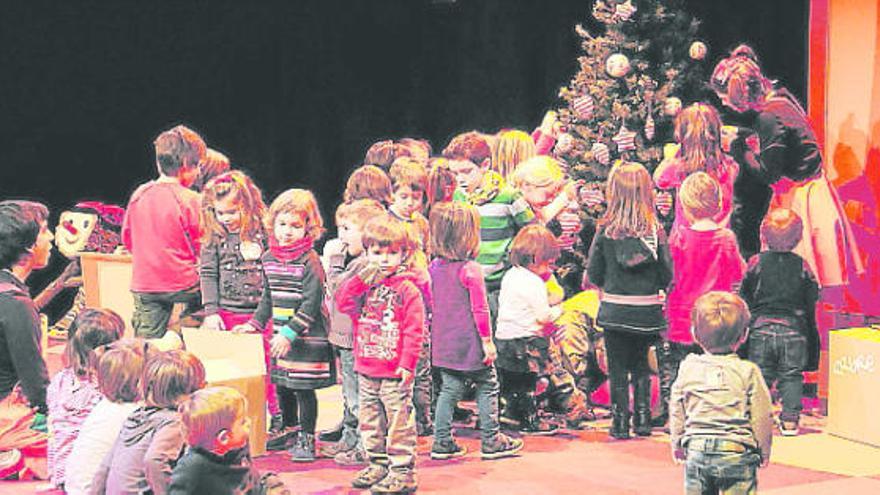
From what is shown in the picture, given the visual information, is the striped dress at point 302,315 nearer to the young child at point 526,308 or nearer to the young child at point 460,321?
the young child at point 460,321

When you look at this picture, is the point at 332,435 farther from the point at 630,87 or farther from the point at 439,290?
the point at 630,87

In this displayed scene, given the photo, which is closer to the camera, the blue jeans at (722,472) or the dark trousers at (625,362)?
the blue jeans at (722,472)

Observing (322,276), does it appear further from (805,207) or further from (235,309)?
(805,207)

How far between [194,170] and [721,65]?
3.32 meters

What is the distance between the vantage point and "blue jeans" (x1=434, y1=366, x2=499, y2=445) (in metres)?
6.89

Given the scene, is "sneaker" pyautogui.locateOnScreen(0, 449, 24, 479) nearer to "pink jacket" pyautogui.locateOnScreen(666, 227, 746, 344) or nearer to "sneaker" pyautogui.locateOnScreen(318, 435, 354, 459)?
"sneaker" pyautogui.locateOnScreen(318, 435, 354, 459)

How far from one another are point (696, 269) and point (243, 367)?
2.56m

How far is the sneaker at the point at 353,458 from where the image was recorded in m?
6.90

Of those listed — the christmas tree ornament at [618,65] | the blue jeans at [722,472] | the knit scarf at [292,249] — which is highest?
the christmas tree ornament at [618,65]

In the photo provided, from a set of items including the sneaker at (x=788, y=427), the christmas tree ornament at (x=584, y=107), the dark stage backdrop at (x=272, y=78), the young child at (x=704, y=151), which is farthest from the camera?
the dark stage backdrop at (x=272, y=78)

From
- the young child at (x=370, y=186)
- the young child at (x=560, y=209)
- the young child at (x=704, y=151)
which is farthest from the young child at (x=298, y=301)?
the young child at (x=704, y=151)

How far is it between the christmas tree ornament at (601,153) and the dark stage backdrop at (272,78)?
6.13 feet

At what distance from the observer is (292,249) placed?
22.4 feet

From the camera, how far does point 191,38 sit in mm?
11133
